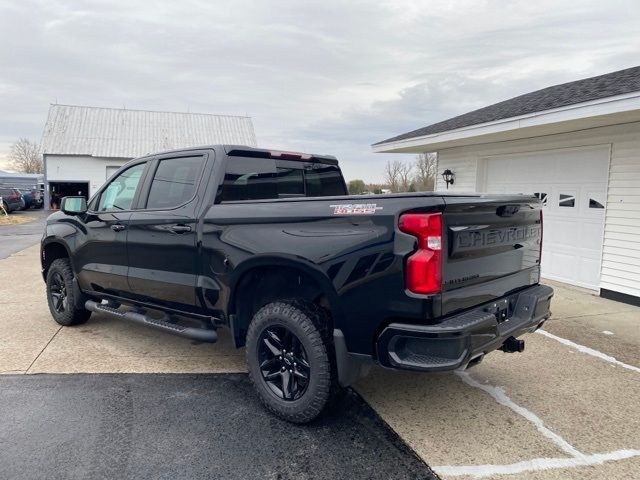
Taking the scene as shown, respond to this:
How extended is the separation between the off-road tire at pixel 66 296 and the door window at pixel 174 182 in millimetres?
1769

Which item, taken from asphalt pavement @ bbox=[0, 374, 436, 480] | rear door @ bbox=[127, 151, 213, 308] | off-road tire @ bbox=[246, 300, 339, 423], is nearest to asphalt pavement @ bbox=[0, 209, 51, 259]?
rear door @ bbox=[127, 151, 213, 308]

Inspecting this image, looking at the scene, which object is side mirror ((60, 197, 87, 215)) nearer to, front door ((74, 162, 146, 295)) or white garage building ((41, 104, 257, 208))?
front door ((74, 162, 146, 295))

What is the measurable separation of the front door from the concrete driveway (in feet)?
2.31

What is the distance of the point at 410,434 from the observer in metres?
3.31

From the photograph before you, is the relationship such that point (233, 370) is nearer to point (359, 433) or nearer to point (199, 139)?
point (359, 433)

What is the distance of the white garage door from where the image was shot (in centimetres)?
812

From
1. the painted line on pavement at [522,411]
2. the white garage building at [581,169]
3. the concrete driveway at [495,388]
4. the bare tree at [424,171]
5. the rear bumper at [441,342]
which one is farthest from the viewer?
the bare tree at [424,171]

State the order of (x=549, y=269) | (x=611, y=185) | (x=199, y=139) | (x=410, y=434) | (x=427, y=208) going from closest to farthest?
(x=427, y=208), (x=410, y=434), (x=611, y=185), (x=549, y=269), (x=199, y=139)

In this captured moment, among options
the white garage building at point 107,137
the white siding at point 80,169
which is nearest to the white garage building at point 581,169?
the white garage building at point 107,137

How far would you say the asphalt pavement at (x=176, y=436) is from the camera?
2.87m

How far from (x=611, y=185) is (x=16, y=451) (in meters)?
8.36

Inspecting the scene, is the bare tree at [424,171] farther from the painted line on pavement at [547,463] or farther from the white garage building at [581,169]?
the painted line on pavement at [547,463]

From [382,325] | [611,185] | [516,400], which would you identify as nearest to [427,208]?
[382,325]

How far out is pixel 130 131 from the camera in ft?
113
